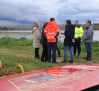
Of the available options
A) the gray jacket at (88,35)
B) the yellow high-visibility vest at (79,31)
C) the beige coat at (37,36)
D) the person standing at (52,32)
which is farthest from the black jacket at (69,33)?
the yellow high-visibility vest at (79,31)

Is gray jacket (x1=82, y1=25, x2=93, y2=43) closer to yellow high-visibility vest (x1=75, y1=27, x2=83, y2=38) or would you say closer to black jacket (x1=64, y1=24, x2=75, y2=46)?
yellow high-visibility vest (x1=75, y1=27, x2=83, y2=38)

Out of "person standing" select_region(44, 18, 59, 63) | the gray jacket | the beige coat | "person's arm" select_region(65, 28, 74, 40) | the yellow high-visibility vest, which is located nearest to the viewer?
"person standing" select_region(44, 18, 59, 63)

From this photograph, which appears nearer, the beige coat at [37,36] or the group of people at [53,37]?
the group of people at [53,37]

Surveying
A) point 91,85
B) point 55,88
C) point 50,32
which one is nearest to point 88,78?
point 91,85

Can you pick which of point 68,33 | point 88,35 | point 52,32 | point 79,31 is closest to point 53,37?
point 52,32

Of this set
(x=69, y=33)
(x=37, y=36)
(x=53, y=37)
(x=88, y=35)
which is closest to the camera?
(x=53, y=37)

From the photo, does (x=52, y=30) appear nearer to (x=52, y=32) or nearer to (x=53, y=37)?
(x=52, y=32)

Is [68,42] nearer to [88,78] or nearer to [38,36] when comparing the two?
[38,36]

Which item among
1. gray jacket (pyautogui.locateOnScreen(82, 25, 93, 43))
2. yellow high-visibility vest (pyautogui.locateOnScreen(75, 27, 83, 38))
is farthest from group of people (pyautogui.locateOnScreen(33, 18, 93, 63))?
yellow high-visibility vest (pyautogui.locateOnScreen(75, 27, 83, 38))

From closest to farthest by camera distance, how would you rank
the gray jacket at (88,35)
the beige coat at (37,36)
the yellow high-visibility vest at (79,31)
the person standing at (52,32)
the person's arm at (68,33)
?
the person standing at (52,32)
the person's arm at (68,33)
the gray jacket at (88,35)
the beige coat at (37,36)
the yellow high-visibility vest at (79,31)

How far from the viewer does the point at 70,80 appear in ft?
7.15

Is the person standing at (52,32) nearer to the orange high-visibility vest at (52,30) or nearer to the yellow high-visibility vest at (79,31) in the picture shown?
the orange high-visibility vest at (52,30)

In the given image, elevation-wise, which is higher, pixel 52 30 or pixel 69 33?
pixel 52 30

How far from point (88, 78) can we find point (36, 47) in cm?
505
